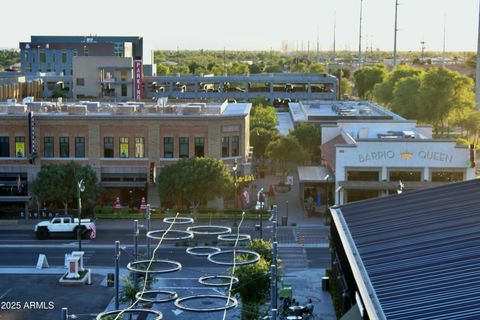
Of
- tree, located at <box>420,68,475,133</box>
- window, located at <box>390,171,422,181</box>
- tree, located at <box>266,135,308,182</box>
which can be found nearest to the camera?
window, located at <box>390,171,422,181</box>

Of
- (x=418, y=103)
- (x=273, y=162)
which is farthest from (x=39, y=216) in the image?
(x=418, y=103)

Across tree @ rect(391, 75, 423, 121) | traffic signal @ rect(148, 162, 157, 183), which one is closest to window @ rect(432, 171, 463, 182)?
traffic signal @ rect(148, 162, 157, 183)

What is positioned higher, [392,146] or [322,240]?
[392,146]

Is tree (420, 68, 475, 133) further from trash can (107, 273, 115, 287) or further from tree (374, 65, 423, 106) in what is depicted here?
trash can (107, 273, 115, 287)

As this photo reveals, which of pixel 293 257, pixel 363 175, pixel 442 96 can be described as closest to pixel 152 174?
pixel 363 175

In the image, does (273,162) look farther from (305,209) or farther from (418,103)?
(418,103)
